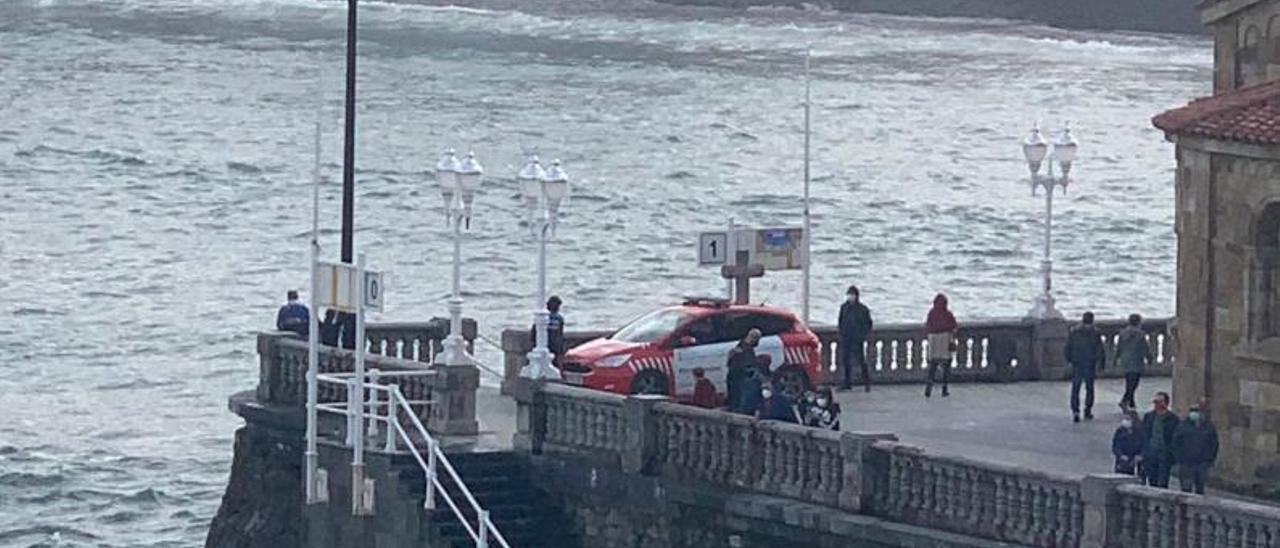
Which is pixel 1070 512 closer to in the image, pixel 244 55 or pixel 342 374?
pixel 342 374

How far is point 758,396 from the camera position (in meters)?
40.8

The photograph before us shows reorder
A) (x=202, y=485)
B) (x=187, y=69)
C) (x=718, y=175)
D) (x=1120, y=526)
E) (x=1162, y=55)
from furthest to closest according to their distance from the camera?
(x=1162, y=55) < (x=187, y=69) < (x=718, y=175) < (x=202, y=485) < (x=1120, y=526)

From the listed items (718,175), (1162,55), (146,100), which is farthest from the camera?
(1162,55)

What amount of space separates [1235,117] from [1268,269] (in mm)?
1439

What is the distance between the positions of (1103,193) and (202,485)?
56.5 metres

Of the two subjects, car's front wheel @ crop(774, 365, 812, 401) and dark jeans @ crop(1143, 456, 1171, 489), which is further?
car's front wheel @ crop(774, 365, 812, 401)

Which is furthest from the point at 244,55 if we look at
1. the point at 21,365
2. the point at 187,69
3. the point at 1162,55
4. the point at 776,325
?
the point at 776,325

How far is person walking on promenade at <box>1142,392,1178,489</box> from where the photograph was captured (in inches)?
1502

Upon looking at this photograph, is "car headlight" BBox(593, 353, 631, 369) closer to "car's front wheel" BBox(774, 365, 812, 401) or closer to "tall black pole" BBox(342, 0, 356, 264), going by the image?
"car's front wheel" BBox(774, 365, 812, 401)

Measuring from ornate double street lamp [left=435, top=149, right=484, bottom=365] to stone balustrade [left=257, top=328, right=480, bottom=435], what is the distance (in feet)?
0.73

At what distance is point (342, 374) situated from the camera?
42.8 m

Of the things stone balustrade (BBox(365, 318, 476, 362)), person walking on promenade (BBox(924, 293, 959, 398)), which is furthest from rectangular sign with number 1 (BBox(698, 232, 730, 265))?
stone balustrade (BBox(365, 318, 476, 362))

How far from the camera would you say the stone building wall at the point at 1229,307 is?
1569 inches

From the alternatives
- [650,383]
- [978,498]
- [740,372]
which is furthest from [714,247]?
[978,498]
